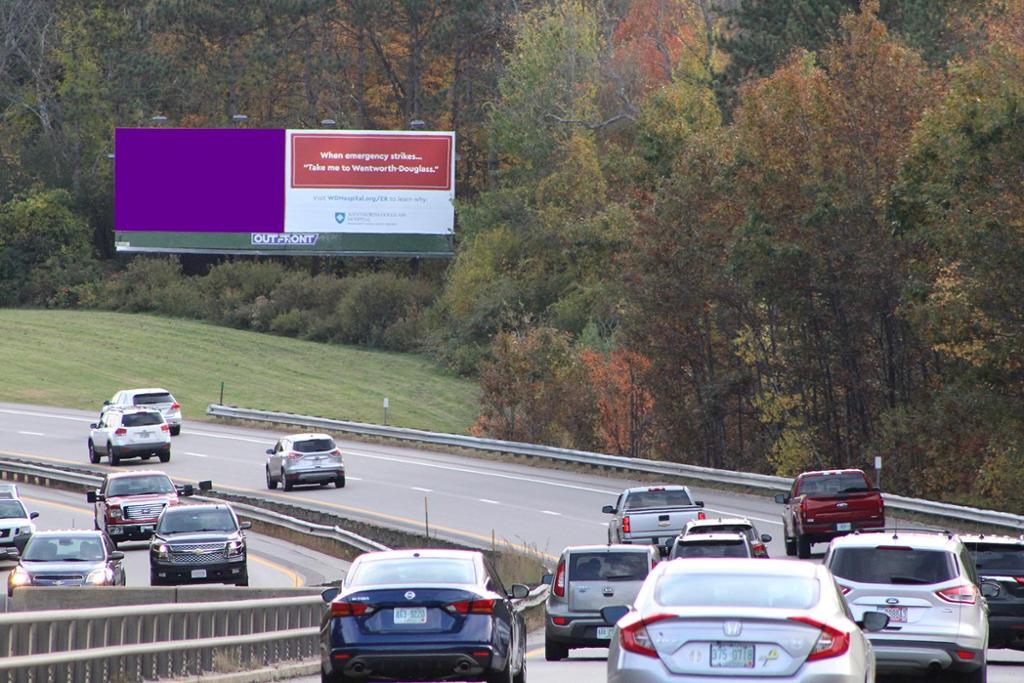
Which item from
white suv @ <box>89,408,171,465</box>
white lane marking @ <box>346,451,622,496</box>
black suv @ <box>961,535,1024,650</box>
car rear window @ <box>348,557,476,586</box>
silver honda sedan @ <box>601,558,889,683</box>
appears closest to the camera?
silver honda sedan @ <box>601,558,889,683</box>

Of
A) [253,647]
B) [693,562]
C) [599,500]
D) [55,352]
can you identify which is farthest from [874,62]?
[55,352]

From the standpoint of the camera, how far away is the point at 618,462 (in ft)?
155

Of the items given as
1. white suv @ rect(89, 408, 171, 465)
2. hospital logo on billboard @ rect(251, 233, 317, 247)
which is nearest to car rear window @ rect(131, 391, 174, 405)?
white suv @ rect(89, 408, 171, 465)

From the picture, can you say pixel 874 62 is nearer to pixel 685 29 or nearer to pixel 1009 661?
pixel 1009 661

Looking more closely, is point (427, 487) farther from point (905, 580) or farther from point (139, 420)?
point (905, 580)

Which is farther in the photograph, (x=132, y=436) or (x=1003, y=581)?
(x=132, y=436)

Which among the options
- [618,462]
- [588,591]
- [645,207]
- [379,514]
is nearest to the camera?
[588,591]

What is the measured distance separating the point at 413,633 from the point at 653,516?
686 inches

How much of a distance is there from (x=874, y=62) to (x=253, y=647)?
114 feet

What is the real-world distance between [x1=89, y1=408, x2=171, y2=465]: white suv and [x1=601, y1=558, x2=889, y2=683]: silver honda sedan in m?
40.1

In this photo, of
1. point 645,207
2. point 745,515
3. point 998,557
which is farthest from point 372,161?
point 998,557

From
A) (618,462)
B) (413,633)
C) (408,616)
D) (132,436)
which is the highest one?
(408,616)

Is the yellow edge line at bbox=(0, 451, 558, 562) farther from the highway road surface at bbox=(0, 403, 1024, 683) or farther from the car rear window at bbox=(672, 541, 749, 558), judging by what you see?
the car rear window at bbox=(672, 541, 749, 558)

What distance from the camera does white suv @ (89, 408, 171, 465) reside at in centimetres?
4988
